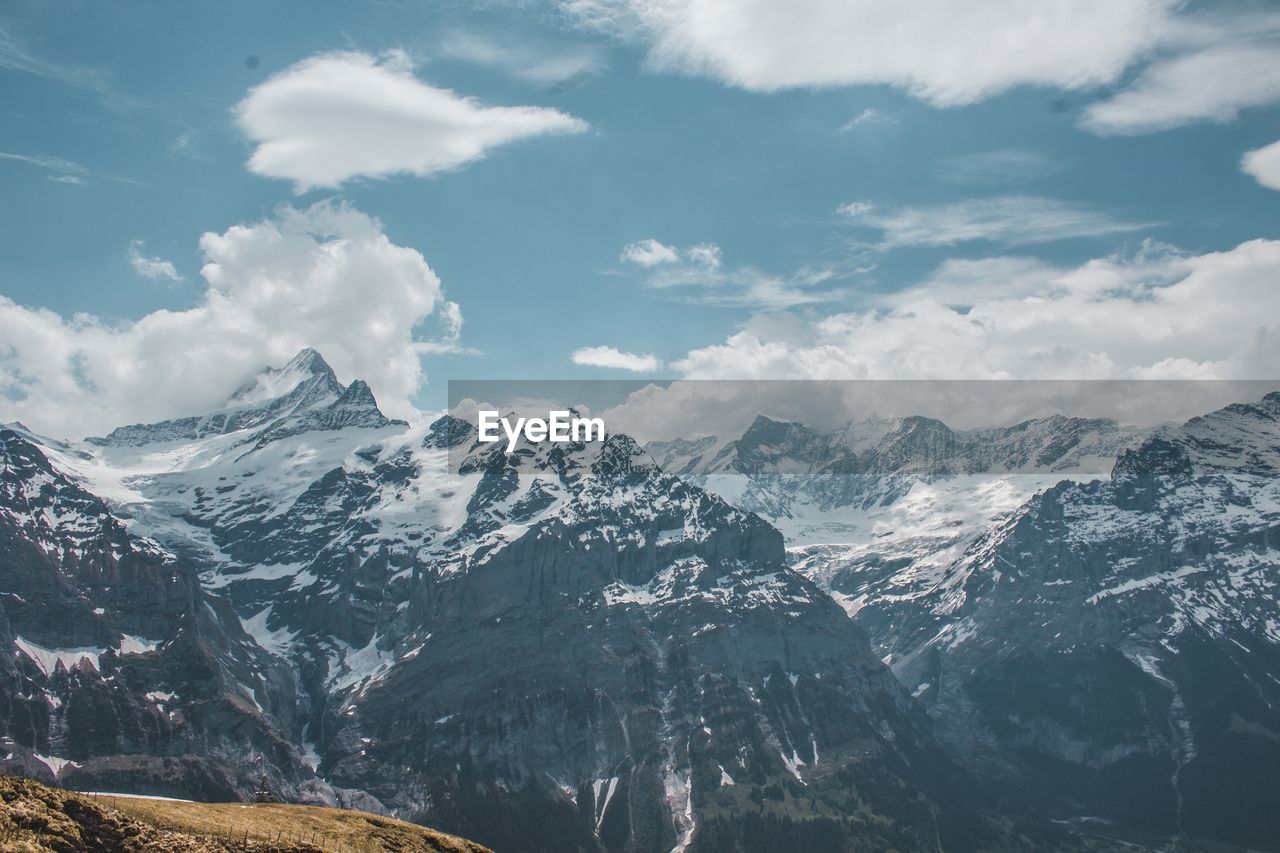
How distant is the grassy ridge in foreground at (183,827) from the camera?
63469 mm

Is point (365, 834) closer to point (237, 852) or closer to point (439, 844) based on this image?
point (439, 844)

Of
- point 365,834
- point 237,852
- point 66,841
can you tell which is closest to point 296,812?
point 365,834

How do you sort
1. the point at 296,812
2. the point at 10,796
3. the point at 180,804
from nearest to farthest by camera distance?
1. the point at 10,796
2. the point at 180,804
3. the point at 296,812

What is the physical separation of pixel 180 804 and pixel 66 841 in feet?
114

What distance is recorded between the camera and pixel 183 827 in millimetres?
82375

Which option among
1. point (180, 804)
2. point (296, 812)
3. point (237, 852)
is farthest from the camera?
point (296, 812)

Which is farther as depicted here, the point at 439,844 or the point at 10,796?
the point at 439,844

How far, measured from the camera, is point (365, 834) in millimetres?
97812

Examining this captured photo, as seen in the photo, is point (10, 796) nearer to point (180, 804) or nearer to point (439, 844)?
point (180, 804)

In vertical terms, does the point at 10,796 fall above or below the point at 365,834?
above

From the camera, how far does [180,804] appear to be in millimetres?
96875

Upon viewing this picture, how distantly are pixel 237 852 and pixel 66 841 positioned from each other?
46.1 ft

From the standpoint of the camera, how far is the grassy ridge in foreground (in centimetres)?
6347

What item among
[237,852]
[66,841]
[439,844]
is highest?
[66,841]
